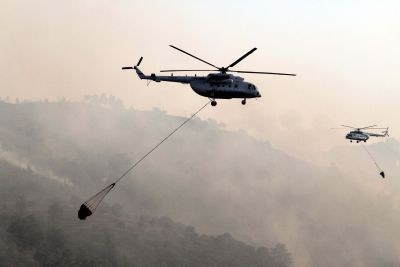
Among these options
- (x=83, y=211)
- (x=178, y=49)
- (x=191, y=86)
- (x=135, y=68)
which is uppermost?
(x=135, y=68)

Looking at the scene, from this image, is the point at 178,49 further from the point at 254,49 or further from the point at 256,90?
the point at 256,90

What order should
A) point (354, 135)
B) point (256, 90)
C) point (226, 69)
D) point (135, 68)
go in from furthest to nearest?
point (354, 135) < point (135, 68) < point (256, 90) < point (226, 69)

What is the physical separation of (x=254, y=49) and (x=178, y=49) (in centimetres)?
665

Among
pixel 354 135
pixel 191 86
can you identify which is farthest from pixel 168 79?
pixel 354 135

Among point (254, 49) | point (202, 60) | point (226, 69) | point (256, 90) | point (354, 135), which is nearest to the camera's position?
point (254, 49)

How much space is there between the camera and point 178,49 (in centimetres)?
3825

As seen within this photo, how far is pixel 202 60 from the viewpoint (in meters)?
40.5

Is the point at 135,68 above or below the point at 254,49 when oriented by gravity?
above

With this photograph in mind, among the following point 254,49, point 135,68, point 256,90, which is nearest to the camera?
point 254,49

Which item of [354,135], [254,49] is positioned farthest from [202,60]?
[354,135]

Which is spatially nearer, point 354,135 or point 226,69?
point 226,69

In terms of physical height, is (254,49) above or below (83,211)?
above

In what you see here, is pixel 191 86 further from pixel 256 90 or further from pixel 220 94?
pixel 256 90

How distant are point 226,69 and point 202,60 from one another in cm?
590
